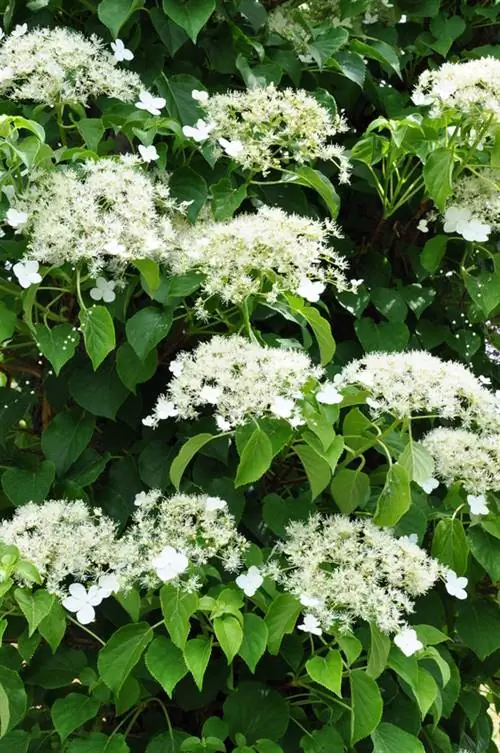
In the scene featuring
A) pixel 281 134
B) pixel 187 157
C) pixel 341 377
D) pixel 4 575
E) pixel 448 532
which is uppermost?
pixel 281 134

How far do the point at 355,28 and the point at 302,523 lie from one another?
111 centimetres

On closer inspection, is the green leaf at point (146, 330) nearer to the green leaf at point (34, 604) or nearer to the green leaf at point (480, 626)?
the green leaf at point (34, 604)

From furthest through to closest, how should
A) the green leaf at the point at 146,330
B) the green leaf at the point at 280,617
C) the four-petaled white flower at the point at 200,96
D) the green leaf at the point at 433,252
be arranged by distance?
the green leaf at the point at 433,252
the four-petaled white flower at the point at 200,96
the green leaf at the point at 146,330
the green leaf at the point at 280,617

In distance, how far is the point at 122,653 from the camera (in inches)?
53.4

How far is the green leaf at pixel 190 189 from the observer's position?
1680 mm

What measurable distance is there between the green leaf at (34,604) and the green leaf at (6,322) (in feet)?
Result: 1.28

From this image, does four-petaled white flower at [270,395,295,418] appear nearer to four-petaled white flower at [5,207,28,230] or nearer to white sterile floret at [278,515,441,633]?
white sterile floret at [278,515,441,633]

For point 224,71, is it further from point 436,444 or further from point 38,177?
point 436,444

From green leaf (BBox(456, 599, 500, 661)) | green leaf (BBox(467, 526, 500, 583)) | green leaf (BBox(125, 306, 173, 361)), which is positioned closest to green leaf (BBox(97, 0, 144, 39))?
green leaf (BBox(125, 306, 173, 361))

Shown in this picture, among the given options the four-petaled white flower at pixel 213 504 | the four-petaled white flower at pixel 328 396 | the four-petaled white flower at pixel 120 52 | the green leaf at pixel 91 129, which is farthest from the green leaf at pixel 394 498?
the four-petaled white flower at pixel 120 52

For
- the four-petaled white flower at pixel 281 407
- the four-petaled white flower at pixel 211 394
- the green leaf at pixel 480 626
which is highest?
the four-petaled white flower at pixel 281 407

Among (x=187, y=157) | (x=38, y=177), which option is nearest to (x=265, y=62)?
(x=187, y=157)

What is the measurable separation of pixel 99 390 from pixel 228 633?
1.67ft

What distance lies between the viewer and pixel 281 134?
64.4 inches
